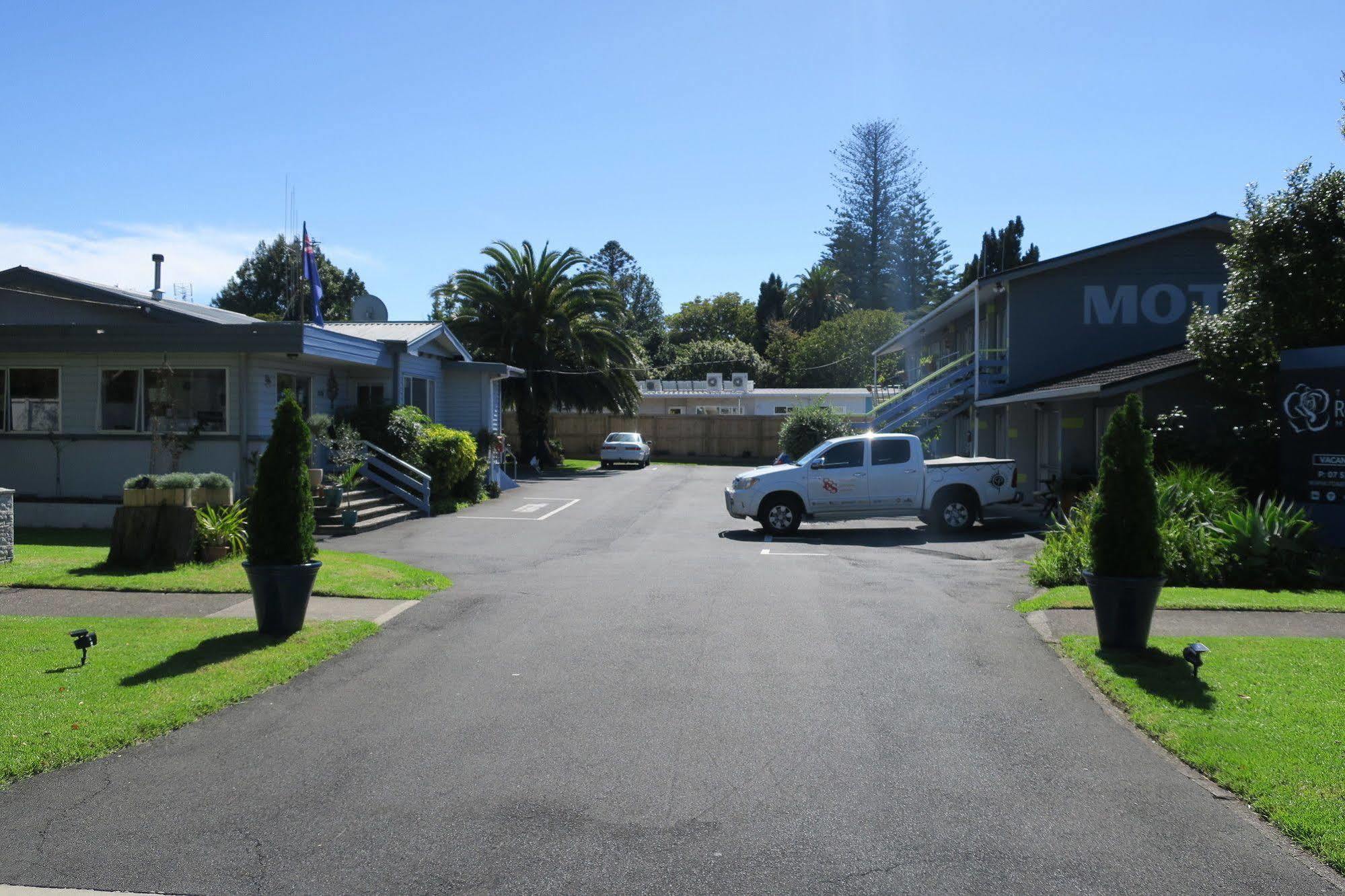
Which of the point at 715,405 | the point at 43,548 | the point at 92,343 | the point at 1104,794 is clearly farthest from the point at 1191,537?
the point at 715,405

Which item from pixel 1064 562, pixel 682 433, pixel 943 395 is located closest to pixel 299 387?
pixel 1064 562

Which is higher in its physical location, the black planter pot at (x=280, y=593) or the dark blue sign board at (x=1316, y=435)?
the dark blue sign board at (x=1316, y=435)

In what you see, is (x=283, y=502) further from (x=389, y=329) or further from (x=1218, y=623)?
(x=389, y=329)

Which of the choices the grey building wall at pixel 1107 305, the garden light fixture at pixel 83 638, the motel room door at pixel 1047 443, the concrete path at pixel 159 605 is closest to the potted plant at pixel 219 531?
the concrete path at pixel 159 605

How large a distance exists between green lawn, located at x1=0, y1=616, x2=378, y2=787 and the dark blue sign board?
12.4 metres

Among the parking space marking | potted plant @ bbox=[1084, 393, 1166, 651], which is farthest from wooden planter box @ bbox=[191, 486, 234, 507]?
potted plant @ bbox=[1084, 393, 1166, 651]

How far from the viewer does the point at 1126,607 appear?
8.84 meters

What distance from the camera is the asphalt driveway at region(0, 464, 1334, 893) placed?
4.66m

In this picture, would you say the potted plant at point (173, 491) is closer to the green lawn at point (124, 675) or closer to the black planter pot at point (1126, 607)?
the green lawn at point (124, 675)

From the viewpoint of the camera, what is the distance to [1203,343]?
61.2 ft

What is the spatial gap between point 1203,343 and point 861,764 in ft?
50.8

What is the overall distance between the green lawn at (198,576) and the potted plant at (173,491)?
0.85 meters

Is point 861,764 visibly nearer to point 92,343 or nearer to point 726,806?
point 726,806

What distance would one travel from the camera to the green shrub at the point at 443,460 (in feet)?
78.2
